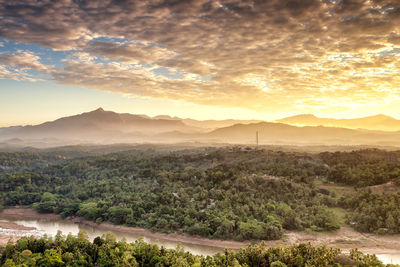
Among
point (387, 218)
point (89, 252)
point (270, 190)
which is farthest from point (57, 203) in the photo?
point (387, 218)

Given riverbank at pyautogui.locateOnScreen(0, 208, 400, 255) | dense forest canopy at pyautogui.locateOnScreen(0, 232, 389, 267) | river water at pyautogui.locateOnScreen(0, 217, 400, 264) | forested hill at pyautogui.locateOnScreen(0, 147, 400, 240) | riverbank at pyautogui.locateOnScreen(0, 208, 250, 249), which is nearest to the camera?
dense forest canopy at pyautogui.locateOnScreen(0, 232, 389, 267)

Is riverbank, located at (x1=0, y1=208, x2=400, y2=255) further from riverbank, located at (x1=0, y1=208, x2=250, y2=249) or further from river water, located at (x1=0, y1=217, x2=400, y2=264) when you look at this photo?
river water, located at (x1=0, y1=217, x2=400, y2=264)

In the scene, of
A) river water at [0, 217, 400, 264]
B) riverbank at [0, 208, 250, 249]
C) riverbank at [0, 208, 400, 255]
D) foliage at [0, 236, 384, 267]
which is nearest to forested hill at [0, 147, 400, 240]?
riverbank at [0, 208, 250, 249]

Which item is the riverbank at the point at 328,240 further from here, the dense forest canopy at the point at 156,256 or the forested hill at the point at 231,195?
the dense forest canopy at the point at 156,256

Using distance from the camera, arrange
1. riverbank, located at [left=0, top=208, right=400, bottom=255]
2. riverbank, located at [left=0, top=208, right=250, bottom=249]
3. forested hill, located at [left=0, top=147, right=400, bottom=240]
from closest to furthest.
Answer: riverbank, located at [left=0, top=208, right=400, bottom=255] → riverbank, located at [left=0, top=208, right=250, bottom=249] → forested hill, located at [left=0, top=147, right=400, bottom=240]

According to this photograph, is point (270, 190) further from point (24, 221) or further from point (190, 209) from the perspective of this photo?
point (24, 221)

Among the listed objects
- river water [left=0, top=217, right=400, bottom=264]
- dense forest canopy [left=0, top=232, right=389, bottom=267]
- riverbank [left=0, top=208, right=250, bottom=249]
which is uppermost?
dense forest canopy [left=0, top=232, right=389, bottom=267]

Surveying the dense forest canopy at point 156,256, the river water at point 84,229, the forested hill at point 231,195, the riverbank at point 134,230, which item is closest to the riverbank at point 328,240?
the riverbank at point 134,230

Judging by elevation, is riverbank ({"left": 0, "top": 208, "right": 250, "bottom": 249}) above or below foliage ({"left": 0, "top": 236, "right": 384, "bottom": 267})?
below
